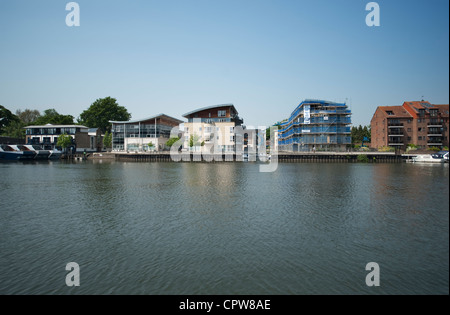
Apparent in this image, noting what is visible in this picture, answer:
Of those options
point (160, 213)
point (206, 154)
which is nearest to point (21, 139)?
point (206, 154)

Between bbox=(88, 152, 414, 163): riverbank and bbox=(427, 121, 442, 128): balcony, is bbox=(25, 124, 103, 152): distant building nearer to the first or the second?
bbox=(88, 152, 414, 163): riverbank

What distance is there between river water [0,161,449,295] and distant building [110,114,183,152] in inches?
3224

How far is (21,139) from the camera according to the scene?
132125mm

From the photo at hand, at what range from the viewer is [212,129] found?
102 m

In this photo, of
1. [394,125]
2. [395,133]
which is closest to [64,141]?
[395,133]

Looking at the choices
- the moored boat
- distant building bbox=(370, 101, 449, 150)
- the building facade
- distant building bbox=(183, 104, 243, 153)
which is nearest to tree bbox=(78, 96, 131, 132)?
the moored boat

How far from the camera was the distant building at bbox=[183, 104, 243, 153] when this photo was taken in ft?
334

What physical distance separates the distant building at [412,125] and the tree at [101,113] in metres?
127

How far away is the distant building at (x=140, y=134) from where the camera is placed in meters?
110

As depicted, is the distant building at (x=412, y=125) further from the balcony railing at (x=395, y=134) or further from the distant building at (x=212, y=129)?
the distant building at (x=212, y=129)

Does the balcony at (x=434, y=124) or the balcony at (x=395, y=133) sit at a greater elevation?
the balcony at (x=434, y=124)

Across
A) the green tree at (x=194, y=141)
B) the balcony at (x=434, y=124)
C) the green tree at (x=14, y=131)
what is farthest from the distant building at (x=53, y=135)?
the balcony at (x=434, y=124)

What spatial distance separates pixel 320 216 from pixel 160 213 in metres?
13.0

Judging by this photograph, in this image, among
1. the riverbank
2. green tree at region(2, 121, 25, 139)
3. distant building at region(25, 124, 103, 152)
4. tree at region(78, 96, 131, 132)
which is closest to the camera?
the riverbank
